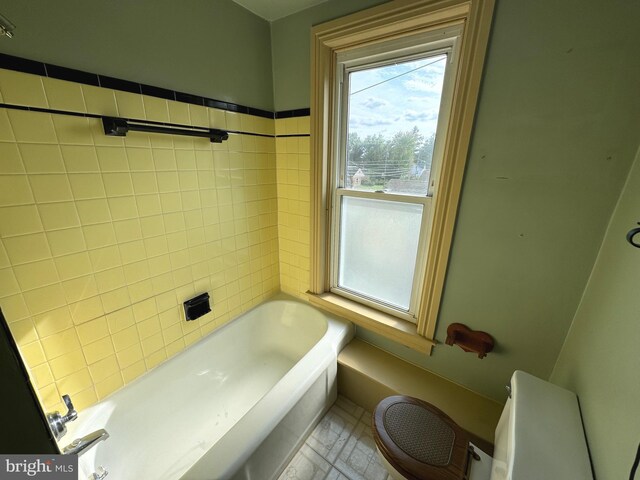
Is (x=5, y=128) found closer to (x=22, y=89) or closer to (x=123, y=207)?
(x=22, y=89)

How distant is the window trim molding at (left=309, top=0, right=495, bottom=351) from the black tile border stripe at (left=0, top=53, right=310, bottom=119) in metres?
0.22

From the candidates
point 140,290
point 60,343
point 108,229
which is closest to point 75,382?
point 60,343

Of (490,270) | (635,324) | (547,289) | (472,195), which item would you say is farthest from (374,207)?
(635,324)

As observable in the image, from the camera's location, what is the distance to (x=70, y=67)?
2.84ft

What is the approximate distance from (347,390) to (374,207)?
1146 millimetres

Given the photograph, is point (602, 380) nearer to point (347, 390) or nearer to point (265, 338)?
point (347, 390)

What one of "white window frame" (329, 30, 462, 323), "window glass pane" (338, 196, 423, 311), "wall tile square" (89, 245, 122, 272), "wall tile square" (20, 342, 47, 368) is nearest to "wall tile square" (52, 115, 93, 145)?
"wall tile square" (89, 245, 122, 272)

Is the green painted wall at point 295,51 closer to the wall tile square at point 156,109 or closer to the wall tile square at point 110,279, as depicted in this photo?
the wall tile square at point 156,109

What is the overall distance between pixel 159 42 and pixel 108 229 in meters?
0.83

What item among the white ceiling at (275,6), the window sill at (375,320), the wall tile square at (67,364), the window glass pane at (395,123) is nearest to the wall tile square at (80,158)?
the wall tile square at (67,364)

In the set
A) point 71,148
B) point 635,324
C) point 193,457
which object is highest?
point 71,148

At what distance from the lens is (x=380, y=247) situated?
150cm

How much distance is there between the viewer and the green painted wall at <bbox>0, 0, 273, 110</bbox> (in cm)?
81

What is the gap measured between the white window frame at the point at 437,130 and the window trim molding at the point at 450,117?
33 millimetres
